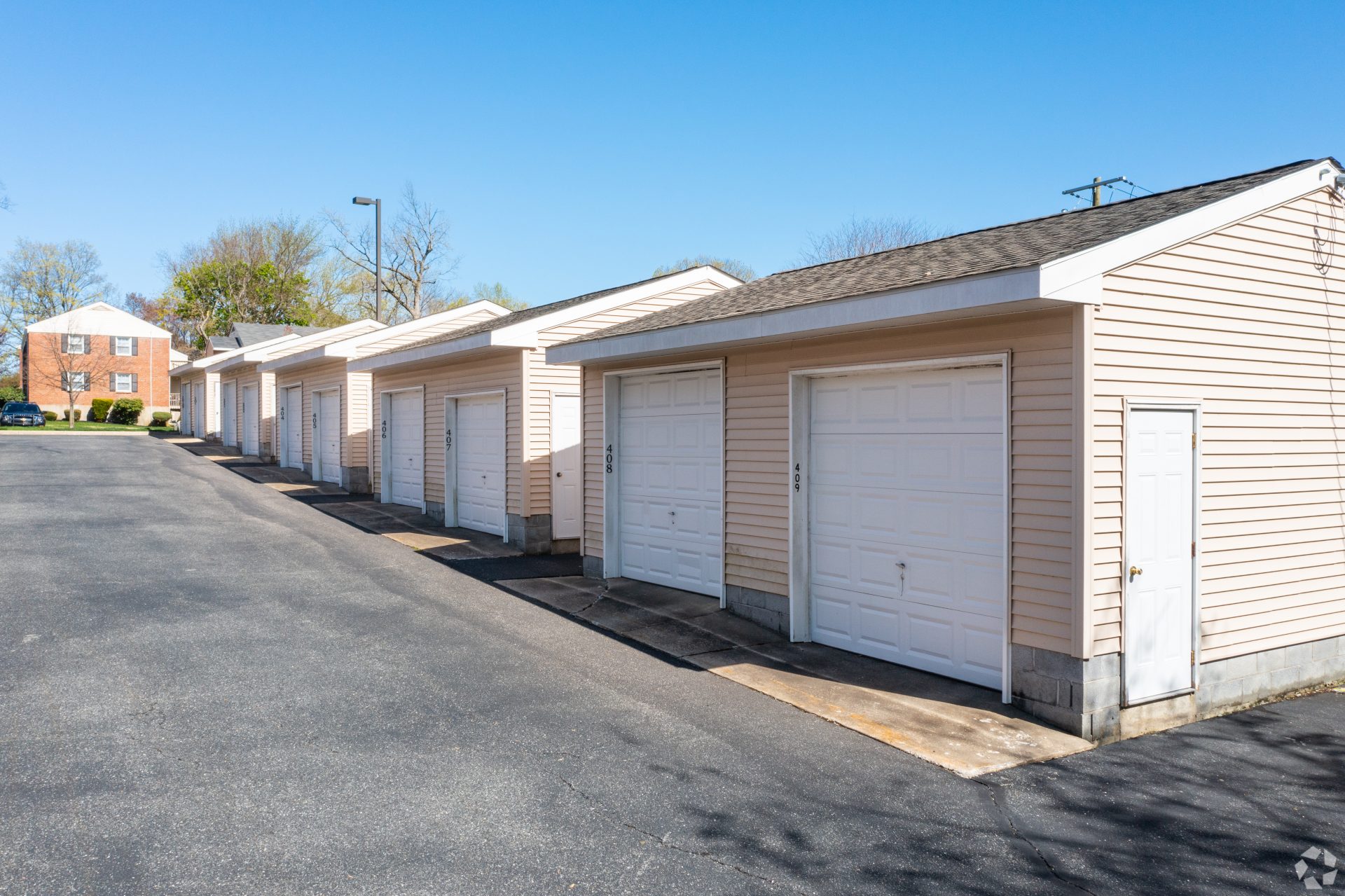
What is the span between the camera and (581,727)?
596cm

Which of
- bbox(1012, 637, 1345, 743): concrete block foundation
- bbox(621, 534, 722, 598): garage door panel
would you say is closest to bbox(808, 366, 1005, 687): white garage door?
bbox(1012, 637, 1345, 743): concrete block foundation

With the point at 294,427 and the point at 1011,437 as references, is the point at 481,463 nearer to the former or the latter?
the point at 1011,437

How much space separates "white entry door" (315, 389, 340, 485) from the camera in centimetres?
2051

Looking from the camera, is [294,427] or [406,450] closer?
[406,450]

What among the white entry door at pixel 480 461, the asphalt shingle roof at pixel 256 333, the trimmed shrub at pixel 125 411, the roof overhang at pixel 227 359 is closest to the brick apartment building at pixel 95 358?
the trimmed shrub at pixel 125 411

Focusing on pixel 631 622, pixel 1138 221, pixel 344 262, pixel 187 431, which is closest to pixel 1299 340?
pixel 1138 221

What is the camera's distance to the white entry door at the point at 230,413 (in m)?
29.8

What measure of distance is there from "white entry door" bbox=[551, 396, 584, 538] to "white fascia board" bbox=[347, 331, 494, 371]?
1416 millimetres

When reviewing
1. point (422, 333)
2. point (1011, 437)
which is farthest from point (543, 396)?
point (1011, 437)

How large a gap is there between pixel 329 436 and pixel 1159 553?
19.0m

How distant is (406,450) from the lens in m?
17.3

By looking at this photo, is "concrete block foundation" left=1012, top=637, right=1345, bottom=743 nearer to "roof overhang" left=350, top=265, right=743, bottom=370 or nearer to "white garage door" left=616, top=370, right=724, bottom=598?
"white garage door" left=616, top=370, right=724, bottom=598

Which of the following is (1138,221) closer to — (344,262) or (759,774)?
(759,774)

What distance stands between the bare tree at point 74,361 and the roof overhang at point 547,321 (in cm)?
4334
